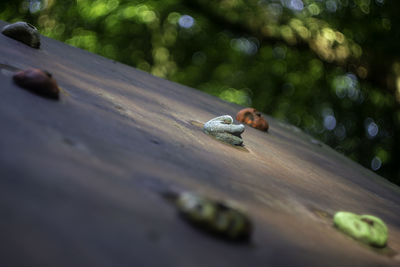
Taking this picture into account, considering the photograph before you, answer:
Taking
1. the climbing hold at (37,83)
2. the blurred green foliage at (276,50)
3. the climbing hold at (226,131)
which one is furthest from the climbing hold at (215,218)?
the blurred green foliage at (276,50)

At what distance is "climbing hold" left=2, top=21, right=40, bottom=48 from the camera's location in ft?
6.24

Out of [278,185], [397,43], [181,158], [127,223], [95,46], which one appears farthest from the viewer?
[95,46]

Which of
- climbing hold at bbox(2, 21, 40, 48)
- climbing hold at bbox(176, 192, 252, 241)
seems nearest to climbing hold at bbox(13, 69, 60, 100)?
climbing hold at bbox(176, 192, 252, 241)

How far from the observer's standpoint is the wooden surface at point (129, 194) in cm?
51

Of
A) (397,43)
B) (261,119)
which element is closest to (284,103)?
(397,43)

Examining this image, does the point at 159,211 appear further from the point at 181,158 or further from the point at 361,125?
the point at 361,125

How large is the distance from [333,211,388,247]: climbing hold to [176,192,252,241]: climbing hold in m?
0.39

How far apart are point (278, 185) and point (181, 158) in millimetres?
323

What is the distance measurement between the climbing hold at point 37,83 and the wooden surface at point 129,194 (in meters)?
0.03

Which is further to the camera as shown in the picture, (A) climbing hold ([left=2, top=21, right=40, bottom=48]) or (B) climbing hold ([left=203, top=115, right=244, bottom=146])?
(A) climbing hold ([left=2, top=21, right=40, bottom=48])

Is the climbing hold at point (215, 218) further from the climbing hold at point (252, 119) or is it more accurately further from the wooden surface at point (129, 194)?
the climbing hold at point (252, 119)

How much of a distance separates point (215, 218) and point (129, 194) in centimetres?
14

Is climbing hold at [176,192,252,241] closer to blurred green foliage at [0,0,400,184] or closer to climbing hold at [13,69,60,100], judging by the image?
climbing hold at [13,69,60,100]

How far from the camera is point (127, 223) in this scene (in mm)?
573
